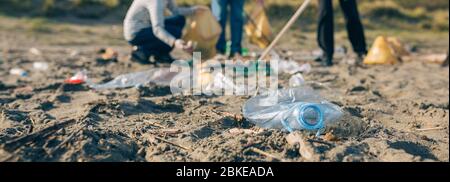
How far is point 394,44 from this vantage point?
7.44m

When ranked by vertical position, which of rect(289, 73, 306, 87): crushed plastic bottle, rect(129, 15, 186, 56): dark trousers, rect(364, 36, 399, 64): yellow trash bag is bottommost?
rect(289, 73, 306, 87): crushed plastic bottle

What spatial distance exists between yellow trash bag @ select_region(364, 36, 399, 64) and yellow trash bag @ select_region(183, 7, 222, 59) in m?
1.84

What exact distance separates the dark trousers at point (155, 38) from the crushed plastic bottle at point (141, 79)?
569 millimetres

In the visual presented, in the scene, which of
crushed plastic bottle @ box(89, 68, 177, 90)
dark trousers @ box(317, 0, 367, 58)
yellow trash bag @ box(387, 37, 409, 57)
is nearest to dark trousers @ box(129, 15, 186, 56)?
crushed plastic bottle @ box(89, 68, 177, 90)

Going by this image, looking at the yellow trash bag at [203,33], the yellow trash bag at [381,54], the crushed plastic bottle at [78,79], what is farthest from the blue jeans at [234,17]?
the crushed plastic bottle at [78,79]

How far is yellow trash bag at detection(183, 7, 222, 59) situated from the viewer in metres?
6.09

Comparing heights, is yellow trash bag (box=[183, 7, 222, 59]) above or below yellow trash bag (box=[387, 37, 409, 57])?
above

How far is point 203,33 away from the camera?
6102mm

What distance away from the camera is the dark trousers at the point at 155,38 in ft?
19.6

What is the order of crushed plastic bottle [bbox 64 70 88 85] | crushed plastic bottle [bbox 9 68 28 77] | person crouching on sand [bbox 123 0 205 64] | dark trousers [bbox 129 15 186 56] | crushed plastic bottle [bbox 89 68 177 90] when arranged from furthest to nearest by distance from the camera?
crushed plastic bottle [bbox 9 68 28 77]
dark trousers [bbox 129 15 186 56]
person crouching on sand [bbox 123 0 205 64]
crushed plastic bottle [bbox 64 70 88 85]
crushed plastic bottle [bbox 89 68 177 90]

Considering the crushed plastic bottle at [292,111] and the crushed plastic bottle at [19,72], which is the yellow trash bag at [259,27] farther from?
the crushed plastic bottle at [292,111]

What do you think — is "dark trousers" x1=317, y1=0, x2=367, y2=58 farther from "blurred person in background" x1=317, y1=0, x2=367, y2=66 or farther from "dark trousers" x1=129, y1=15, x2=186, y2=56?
"dark trousers" x1=129, y1=15, x2=186, y2=56

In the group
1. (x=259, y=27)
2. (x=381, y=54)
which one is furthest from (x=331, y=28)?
(x=259, y=27)
